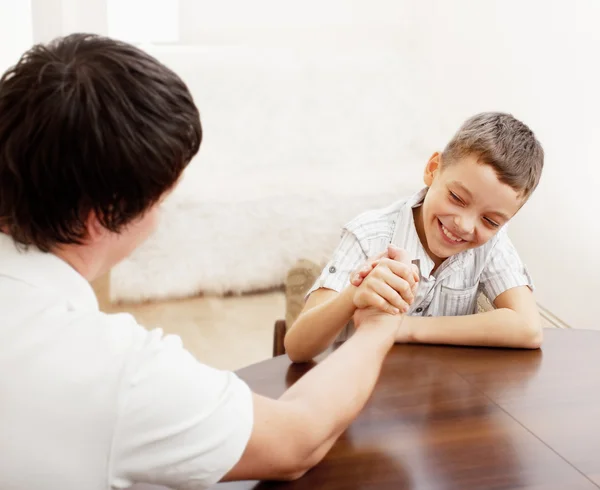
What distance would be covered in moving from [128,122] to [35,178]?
108 mm

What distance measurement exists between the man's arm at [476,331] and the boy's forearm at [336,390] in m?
0.34

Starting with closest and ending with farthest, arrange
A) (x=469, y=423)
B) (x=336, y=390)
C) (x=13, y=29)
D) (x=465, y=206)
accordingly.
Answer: (x=336, y=390) < (x=469, y=423) < (x=465, y=206) < (x=13, y=29)

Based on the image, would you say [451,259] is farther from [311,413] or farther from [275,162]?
[275,162]

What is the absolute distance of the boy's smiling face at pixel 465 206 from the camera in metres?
1.58

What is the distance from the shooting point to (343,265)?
164 centimetres

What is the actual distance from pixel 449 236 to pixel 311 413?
0.75 m

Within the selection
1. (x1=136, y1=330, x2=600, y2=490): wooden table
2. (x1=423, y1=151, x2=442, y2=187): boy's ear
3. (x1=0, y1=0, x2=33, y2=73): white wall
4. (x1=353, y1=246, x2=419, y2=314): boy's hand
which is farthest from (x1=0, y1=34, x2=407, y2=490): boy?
(x1=0, y1=0, x2=33, y2=73): white wall

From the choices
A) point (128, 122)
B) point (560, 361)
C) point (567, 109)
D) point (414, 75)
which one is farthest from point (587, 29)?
point (128, 122)

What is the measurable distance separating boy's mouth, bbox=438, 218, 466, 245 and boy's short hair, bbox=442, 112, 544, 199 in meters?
0.14

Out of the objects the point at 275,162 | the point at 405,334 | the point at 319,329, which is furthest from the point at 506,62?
the point at 319,329

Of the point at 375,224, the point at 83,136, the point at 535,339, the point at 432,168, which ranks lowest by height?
the point at 535,339

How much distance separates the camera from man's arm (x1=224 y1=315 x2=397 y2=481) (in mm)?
880

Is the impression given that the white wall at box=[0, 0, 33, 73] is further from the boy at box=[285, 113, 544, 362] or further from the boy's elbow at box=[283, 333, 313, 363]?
the boy's elbow at box=[283, 333, 313, 363]

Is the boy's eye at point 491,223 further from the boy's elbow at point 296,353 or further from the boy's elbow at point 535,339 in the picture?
the boy's elbow at point 296,353
